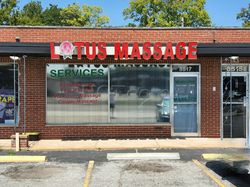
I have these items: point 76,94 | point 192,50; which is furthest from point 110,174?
point 192,50

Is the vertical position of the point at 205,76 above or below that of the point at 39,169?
above

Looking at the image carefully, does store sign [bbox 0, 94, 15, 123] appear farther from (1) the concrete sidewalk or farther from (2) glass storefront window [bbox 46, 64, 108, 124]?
(2) glass storefront window [bbox 46, 64, 108, 124]

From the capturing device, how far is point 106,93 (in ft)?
52.2

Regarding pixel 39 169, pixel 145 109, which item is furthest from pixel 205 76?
pixel 39 169

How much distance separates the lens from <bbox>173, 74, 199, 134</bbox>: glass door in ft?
52.9

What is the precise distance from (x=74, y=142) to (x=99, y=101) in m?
1.84

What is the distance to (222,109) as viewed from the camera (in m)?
16.0

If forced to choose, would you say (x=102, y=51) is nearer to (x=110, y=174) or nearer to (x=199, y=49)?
(x=199, y=49)

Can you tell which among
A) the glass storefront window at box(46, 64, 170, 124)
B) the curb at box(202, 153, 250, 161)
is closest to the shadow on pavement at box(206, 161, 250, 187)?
the curb at box(202, 153, 250, 161)

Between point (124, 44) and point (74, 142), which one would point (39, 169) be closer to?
point (74, 142)

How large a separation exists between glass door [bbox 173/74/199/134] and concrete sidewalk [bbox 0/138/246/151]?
890 mm

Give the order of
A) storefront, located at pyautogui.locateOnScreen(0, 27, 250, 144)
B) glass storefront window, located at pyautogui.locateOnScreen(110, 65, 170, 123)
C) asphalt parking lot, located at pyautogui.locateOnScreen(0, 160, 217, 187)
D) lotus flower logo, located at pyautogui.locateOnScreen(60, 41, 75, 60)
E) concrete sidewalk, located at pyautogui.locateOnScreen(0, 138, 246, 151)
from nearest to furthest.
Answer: asphalt parking lot, located at pyautogui.locateOnScreen(0, 160, 217, 187) < concrete sidewalk, located at pyautogui.locateOnScreen(0, 138, 246, 151) < lotus flower logo, located at pyautogui.locateOnScreen(60, 41, 75, 60) < storefront, located at pyautogui.locateOnScreen(0, 27, 250, 144) < glass storefront window, located at pyautogui.locateOnScreen(110, 65, 170, 123)

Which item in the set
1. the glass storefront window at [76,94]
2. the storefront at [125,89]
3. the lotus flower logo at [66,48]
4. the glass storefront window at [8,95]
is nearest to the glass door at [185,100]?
Answer: the storefront at [125,89]

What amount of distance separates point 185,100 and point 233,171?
19.7 feet
